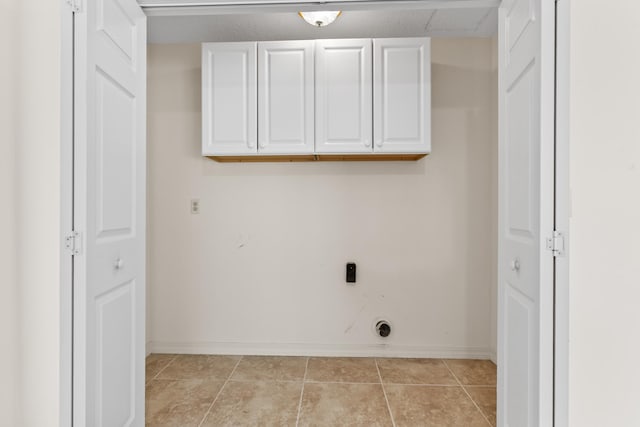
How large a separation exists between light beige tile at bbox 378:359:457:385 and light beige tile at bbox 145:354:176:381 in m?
1.53

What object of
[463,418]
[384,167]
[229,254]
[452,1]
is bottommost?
[463,418]

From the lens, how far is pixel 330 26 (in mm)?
2447

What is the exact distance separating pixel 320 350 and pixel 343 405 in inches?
27.3

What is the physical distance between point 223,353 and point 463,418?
1.71 metres

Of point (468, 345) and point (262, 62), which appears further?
point (468, 345)

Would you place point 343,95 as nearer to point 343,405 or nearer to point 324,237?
point 324,237

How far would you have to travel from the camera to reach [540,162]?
3.65 feet

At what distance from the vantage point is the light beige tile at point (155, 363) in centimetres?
239

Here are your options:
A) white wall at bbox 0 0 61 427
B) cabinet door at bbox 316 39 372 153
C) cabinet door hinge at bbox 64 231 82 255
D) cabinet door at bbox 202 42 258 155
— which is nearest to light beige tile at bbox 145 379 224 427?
white wall at bbox 0 0 61 427
